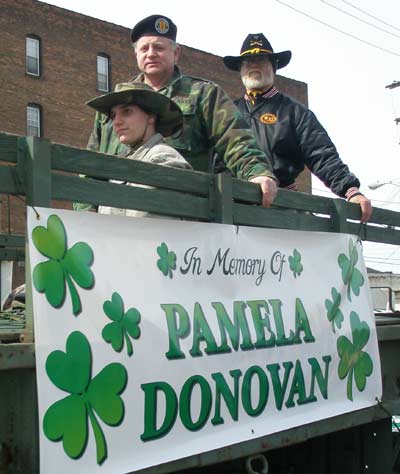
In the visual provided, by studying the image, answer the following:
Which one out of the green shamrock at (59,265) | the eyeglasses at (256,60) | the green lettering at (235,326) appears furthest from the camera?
the eyeglasses at (256,60)

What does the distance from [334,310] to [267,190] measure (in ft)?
2.27

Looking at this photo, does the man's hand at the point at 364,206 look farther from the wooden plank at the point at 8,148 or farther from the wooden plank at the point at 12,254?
the wooden plank at the point at 8,148

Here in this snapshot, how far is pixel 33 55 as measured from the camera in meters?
29.2

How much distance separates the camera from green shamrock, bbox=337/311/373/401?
3787mm

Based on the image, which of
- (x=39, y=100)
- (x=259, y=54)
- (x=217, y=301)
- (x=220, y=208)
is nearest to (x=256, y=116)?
(x=259, y=54)

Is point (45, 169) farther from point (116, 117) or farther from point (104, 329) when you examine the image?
point (116, 117)

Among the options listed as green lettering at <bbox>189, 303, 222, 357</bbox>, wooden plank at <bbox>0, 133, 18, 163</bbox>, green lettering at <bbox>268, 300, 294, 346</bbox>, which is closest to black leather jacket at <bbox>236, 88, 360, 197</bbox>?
green lettering at <bbox>268, 300, 294, 346</bbox>

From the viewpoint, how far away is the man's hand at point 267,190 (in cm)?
354

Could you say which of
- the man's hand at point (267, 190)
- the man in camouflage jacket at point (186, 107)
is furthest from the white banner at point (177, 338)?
the man in camouflage jacket at point (186, 107)

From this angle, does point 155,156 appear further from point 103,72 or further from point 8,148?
point 103,72

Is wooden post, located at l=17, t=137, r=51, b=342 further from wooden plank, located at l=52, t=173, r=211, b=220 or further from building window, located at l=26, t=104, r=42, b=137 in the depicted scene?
building window, located at l=26, t=104, r=42, b=137

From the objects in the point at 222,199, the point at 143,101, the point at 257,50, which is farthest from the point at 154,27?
the point at 222,199

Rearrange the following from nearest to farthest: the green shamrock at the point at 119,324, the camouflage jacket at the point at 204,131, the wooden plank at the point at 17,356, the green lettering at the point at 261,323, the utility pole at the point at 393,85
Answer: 1. the wooden plank at the point at 17,356
2. the green shamrock at the point at 119,324
3. the green lettering at the point at 261,323
4. the camouflage jacket at the point at 204,131
5. the utility pole at the point at 393,85

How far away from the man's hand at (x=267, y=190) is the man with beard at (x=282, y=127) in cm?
106
